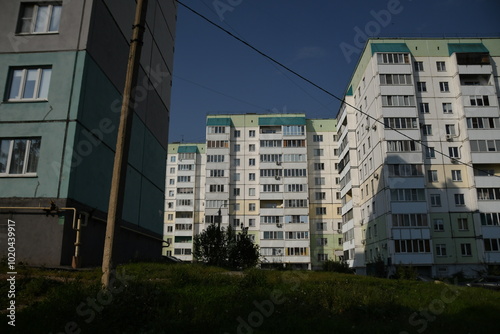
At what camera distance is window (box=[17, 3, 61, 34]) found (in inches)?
718

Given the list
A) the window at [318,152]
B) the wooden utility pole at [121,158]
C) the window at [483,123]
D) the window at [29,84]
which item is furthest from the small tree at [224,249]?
the window at [318,152]

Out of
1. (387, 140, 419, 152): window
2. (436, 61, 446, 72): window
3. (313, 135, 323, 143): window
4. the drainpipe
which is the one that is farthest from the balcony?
the drainpipe

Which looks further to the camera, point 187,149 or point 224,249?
point 187,149

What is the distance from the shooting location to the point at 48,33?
18.0 meters

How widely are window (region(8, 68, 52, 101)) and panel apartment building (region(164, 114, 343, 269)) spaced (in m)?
52.7

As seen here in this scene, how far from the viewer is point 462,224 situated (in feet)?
151

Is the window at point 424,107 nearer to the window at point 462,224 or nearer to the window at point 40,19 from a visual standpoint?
the window at point 462,224

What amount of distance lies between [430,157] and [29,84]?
44218mm

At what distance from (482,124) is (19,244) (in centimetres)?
4985

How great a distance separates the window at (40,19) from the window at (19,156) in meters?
5.26

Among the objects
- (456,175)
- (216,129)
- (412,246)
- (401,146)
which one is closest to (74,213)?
(412,246)

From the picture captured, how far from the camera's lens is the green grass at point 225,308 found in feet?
25.3

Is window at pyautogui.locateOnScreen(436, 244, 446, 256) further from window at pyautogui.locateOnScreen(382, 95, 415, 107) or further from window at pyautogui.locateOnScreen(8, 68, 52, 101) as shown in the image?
window at pyautogui.locateOnScreen(8, 68, 52, 101)

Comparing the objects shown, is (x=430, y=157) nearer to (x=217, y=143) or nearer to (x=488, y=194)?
(x=488, y=194)
